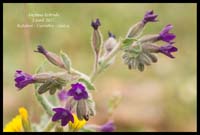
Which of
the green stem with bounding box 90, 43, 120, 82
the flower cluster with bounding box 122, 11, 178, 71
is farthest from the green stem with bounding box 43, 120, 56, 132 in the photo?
the flower cluster with bounding box 122, 11, 178, 71

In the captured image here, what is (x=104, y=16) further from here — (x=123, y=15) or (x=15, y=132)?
(x=15, y=132)

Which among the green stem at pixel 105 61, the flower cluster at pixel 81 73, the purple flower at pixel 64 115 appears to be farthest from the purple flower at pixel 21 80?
the green stem at pixel 105 61

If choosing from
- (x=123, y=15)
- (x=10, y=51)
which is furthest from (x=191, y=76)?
(x=10, y=51)

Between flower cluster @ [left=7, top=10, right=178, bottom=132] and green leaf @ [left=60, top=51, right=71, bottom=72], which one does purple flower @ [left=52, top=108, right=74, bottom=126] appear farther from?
green leaf @ [left=60, top=51, right=71, bottom=72]

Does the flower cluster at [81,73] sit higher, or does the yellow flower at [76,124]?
the flower cluster at [81,73]

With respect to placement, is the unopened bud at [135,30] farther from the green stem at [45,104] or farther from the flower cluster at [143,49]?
the green stem at [45,104]
